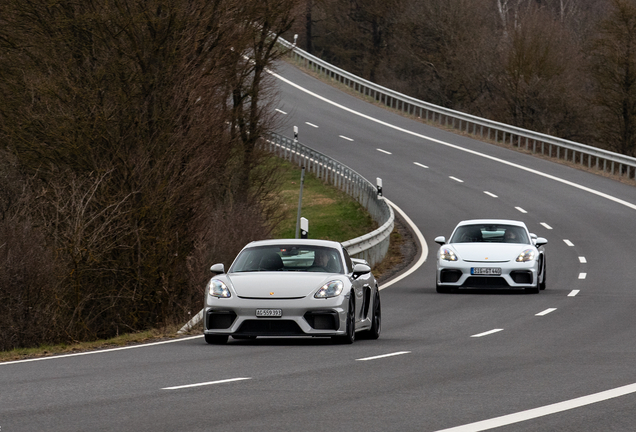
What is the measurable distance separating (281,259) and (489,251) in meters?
9.29

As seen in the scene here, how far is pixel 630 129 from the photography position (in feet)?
187

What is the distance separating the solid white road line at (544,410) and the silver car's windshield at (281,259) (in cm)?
516

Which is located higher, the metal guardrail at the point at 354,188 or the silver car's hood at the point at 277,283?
the silver car's hood at the point at 277,283

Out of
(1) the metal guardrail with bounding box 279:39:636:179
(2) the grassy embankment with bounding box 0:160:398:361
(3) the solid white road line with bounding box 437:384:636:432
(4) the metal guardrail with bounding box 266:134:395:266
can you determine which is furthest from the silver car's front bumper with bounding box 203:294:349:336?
(1) the metal guardrail with bounding box 279:39:636:179

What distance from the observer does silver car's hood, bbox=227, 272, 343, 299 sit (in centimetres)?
1375

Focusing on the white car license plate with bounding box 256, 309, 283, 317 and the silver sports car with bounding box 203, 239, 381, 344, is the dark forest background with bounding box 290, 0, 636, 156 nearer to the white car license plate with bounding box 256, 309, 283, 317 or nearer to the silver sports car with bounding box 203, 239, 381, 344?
the silver sports car with bounding box 203, 239, 381, 344

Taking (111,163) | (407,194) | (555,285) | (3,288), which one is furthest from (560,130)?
(3,288)

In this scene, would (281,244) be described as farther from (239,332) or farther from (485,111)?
(485,111)

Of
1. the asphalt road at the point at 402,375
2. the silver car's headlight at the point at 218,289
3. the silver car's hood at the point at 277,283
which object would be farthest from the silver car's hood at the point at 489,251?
the silver car's headlight at the point at 218,289

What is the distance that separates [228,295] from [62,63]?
11.7 metres

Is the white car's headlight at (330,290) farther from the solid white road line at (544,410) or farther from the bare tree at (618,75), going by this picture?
the bare tree at (618,75)

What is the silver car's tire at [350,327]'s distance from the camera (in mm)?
14084

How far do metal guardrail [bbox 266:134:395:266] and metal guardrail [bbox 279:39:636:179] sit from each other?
181 inches

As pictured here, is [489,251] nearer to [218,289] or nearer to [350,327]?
[350,327]
